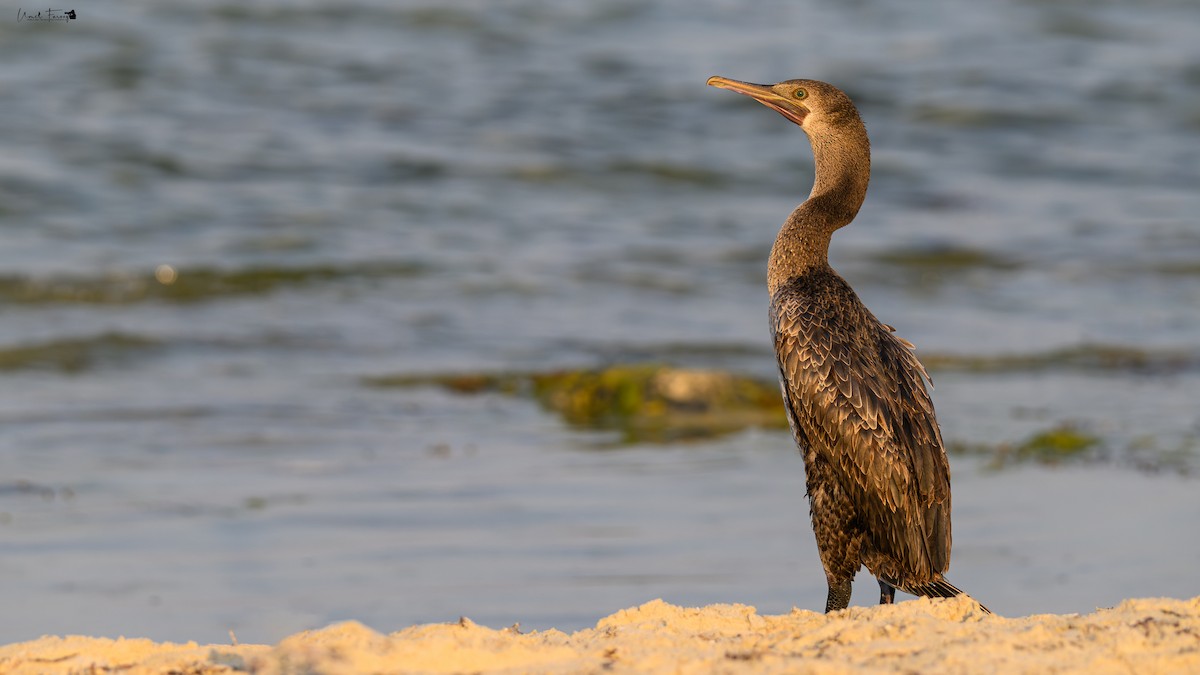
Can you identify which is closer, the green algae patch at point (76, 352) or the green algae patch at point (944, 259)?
the green algae patch at point (76, 352)

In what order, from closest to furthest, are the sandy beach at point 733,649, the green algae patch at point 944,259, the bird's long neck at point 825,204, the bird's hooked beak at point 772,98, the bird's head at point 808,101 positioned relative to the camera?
1. the sandy beach at point 733,649
2. the bird's long neck at point 825,204
3. the bird's head at point 808,101
4. the bird's hooked beak at point 772,98
5. the green algae patch at point 944,259

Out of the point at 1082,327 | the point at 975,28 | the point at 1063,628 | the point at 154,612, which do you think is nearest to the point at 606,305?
the point at 1082,327

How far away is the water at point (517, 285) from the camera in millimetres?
6332

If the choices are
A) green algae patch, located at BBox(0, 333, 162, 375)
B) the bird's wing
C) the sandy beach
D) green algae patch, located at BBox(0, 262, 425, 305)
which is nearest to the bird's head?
the bird's wing

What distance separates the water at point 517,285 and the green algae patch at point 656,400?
238 millimetres

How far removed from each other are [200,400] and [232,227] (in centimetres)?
406

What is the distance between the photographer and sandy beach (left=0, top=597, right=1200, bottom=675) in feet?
12.3

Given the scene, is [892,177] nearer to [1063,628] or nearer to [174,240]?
[174,240]

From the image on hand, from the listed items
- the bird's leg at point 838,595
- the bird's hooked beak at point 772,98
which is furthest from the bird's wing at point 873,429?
the bird's hooked beak at point 772,98

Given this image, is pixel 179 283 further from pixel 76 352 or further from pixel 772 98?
pixel 772 98

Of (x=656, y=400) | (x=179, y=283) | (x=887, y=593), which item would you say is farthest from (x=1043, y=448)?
(x=179, y=283)

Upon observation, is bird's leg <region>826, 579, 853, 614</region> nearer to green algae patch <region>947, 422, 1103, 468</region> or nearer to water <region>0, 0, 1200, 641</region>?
water <region>0, 0, 1200, 641</region>

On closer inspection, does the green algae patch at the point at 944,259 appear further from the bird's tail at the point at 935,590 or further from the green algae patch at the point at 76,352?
the bird's tail at the point at 935,590

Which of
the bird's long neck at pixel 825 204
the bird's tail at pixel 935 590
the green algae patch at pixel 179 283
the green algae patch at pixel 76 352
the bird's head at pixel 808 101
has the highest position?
the bird's head at pixel 808 101
